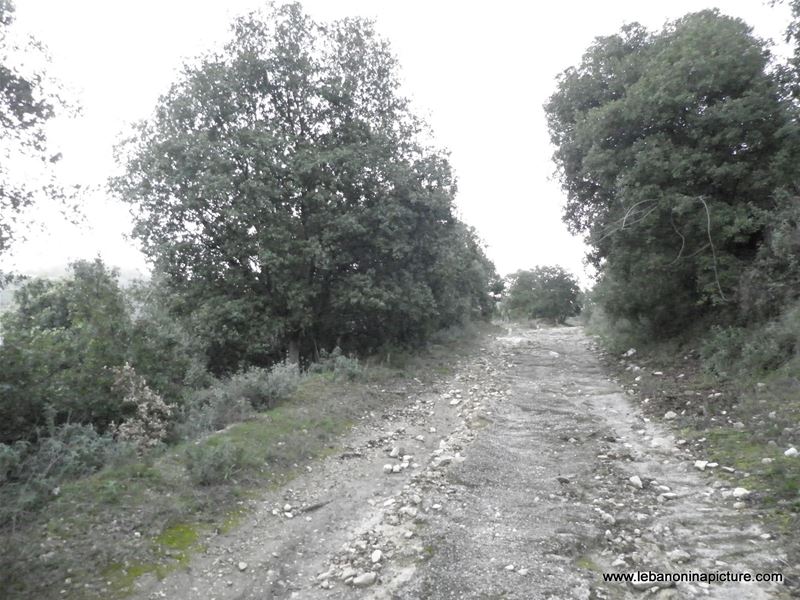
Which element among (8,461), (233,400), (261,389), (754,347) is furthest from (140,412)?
(754,347)

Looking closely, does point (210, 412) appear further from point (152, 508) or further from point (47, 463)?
point (152, 508)

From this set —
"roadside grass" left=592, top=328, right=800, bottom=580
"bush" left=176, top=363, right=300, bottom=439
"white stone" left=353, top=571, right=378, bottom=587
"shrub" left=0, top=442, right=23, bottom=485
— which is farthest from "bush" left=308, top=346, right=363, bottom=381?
"white stone" left=353, top=571, right=378, bottom=587

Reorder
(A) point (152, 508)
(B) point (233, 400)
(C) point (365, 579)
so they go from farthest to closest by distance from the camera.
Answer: (B) point (233, 400) → (A) point (152, 508) → (C) point (365, 579)

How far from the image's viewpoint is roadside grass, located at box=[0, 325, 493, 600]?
3746mm

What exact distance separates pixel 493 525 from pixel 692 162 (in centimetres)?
974

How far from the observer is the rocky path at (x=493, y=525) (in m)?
3.81

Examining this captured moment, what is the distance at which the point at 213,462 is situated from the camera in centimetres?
564

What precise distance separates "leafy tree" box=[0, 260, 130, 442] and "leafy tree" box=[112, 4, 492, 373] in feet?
12.9

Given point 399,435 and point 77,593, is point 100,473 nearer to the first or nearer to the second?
point 77,593

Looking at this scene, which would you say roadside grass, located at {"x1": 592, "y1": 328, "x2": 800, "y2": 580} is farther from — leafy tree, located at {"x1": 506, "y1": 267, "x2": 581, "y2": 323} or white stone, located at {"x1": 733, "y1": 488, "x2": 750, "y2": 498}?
leafy tree, located at {"x1": 506, "y1": 267, "x2": 581, "y2": 323}

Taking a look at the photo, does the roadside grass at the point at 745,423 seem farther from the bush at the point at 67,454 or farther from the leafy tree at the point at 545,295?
the leafy tree at the point at 545,295

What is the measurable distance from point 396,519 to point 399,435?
2.94 meters

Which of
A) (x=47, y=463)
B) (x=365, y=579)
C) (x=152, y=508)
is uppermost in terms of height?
(x=47, y=463)

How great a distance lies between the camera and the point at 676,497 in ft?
16.8
